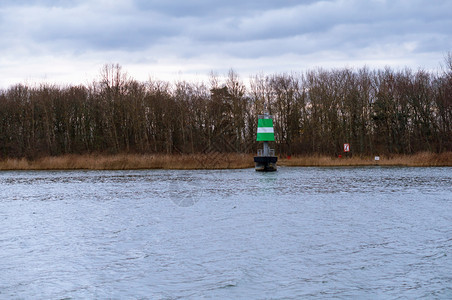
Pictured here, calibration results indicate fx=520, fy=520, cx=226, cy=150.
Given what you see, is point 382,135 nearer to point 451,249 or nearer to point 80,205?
point 80,205

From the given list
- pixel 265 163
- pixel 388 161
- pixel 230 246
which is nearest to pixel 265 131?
pixel 265 163

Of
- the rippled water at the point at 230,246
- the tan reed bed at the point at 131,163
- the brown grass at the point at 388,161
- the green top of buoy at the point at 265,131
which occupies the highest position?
the green top of buoy at the point at 265,131

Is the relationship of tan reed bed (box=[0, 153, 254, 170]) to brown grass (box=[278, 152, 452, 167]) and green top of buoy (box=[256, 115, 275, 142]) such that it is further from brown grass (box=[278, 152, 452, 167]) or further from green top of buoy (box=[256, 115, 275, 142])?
green top of buoy (box=[256, 115, 275, 142])

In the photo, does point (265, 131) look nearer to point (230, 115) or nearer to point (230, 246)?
point (230, 115)

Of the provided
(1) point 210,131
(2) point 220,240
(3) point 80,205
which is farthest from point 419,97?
(2) point 220,240

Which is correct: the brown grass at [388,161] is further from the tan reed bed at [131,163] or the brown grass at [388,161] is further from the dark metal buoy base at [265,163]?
the dark metal buoy base at [265,163]

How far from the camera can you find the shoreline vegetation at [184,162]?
36.5m

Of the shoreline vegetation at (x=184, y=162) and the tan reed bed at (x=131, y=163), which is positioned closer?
the shoreline vegetation at (x=184, y=162)

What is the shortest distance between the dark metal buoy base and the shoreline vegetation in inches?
170

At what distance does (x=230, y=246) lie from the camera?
10.0 metres

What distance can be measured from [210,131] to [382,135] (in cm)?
1590

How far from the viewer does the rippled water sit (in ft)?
24.2

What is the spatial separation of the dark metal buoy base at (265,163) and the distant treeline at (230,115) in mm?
14705

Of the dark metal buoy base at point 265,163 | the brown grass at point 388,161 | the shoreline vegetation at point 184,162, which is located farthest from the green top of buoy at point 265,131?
the brown grass at point 388,161
